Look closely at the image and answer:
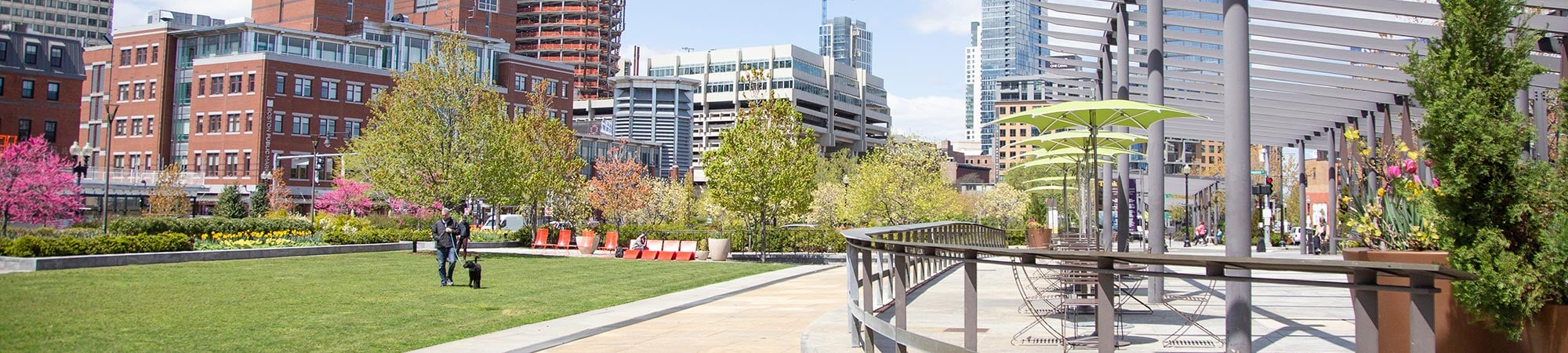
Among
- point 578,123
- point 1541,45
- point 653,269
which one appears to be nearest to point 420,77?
point 653,269

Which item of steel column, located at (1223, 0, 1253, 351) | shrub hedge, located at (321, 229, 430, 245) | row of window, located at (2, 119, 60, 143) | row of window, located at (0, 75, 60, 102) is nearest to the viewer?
steel column, located at (1223, 0, 1253, 351)

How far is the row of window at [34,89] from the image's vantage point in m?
71.0

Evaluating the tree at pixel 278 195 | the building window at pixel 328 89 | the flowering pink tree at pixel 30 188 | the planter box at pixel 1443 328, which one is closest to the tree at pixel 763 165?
the flowering pink tree at pixel 30 188

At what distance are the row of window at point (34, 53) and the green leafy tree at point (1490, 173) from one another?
8384 cm

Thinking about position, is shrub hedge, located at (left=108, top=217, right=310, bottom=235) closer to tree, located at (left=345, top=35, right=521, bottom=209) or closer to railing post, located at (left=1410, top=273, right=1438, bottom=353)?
tree, located at (left=345, top=35, right=521, bottom=209)

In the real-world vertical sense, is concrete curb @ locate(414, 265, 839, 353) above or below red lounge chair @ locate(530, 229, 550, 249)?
below

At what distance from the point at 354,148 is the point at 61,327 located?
1821 inches

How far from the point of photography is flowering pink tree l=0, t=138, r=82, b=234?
41.3 m

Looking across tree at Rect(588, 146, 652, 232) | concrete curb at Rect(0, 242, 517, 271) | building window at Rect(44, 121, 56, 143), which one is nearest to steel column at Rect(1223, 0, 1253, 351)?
concrete curb at Rect(0, 242, 517, 271)

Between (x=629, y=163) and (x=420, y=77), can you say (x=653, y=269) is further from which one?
(x=629, y=163)

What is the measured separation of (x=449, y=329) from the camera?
513 inches

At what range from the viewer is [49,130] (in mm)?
73250

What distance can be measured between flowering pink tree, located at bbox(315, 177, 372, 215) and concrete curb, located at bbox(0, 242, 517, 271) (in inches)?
921

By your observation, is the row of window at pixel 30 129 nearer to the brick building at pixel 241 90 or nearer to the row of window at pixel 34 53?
the row of window at pixel 34 53
